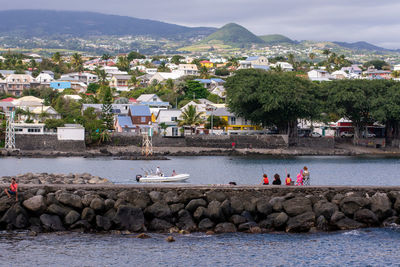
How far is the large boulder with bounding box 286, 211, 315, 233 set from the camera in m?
25.7

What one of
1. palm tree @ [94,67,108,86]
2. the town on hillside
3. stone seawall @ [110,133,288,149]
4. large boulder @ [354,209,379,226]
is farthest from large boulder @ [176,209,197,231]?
palm tree @ [94,67,108,86]

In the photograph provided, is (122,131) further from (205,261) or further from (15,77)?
(205,261)

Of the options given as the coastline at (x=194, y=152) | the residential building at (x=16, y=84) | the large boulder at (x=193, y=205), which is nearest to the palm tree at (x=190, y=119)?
the coastline at (x=194, y=152)

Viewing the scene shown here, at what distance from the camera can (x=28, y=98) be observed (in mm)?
104562

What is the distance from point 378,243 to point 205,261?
664 cm

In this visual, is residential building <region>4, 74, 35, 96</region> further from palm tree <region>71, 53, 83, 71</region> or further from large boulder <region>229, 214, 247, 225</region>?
large boulder <region>229, 214, 247, 225</region>

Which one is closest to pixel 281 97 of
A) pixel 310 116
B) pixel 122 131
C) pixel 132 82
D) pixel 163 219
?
pixel 310 116

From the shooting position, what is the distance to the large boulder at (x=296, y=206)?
26016 millimetres

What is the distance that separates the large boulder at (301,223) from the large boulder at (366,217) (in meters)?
1.94

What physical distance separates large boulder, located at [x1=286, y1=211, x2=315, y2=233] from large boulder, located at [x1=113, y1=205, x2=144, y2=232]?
573cm

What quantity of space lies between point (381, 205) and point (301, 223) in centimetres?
370

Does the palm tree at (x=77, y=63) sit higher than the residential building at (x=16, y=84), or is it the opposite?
the palm tree at (x=77, y=63)

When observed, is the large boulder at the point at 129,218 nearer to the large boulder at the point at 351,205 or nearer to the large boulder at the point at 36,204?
the large boulder at the point at 36,204

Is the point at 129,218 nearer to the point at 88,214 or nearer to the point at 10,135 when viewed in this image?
the point at 88,214
